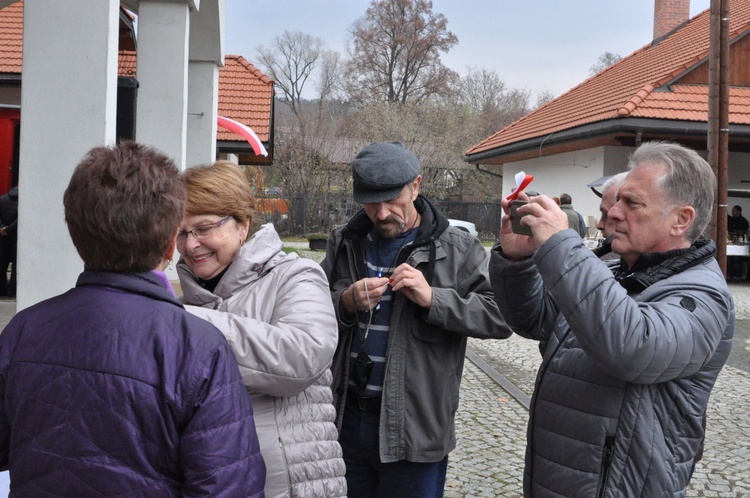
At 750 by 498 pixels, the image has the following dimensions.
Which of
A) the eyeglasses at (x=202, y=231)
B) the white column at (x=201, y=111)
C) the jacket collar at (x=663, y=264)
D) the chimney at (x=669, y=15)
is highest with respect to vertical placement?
the chimney at (x=669, y=15)

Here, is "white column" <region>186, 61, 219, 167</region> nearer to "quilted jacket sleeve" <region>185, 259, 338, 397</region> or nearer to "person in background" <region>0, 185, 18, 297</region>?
"person in background" <region>0, 185, 18, 297</region>

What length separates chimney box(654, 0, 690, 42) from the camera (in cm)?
2447

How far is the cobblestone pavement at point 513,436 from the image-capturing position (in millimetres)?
4980

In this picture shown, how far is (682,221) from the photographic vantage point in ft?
6.71

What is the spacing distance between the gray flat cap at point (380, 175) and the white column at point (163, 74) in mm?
4906

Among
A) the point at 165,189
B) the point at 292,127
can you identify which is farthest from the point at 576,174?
the point at 292,127

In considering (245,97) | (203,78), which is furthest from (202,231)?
(245,97)

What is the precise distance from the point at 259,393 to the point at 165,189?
596 mm

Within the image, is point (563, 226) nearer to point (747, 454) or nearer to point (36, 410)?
point (36, 410)

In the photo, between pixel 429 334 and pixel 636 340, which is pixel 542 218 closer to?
pixel 636 340

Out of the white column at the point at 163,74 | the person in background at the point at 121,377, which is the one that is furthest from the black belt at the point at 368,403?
the white column at the point at 163,74

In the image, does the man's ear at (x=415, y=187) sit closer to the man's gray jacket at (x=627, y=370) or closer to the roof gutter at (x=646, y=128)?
the man's gray jacket at (x=627, y=370)

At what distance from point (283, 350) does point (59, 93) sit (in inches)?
139

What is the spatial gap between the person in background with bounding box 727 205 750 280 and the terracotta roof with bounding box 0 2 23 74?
1606 centimetres
